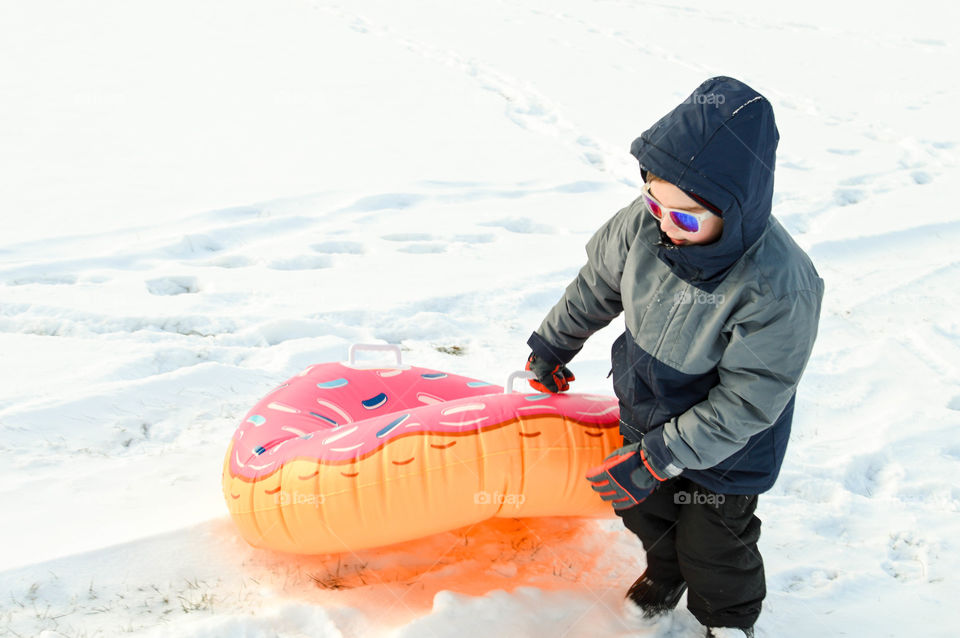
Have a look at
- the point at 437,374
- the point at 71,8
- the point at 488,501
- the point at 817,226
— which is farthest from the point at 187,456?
the point at 71,8

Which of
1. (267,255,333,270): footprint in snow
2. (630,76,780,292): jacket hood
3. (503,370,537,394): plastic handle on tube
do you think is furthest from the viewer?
(267,255,333,270): footprint in snow

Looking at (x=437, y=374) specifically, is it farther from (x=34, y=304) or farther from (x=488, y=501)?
(x=34, y=304)

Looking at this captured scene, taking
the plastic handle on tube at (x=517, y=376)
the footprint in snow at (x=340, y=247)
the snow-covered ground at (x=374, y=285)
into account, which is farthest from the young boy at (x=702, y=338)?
the footprint in snow at (x=340, y=247)

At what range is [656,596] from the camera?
84.1 inches

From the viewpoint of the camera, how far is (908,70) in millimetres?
10398

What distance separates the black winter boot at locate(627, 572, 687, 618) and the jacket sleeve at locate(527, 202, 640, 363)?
706mm

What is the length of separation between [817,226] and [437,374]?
13.1 ft

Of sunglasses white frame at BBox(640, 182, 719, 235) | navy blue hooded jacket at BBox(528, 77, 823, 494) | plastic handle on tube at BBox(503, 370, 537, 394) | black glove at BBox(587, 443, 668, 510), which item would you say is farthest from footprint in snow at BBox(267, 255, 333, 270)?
sunglasses white frame at BBox(640, 182, 719, 235)

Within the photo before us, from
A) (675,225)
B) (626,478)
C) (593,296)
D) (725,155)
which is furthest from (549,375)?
(725,155)

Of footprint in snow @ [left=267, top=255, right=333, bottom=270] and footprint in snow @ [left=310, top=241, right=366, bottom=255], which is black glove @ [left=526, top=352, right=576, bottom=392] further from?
footprint in snow @ [left=310, top=241, right=366, bottom=255]

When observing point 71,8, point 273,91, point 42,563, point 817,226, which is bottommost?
point 817,226

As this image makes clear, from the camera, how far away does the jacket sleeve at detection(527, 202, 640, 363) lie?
6.32 feet

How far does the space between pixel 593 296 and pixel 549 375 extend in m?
0.33

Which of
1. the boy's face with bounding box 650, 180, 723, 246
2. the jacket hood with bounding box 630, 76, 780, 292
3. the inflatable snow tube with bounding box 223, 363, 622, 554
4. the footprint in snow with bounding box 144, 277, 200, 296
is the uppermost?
the jacket hood with bounding box 630, 76, 780, 292
